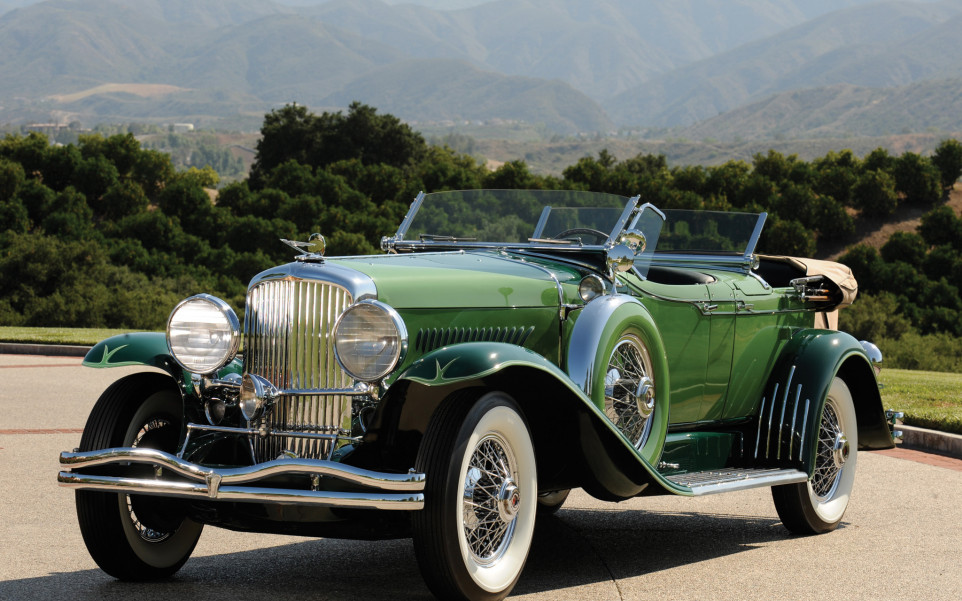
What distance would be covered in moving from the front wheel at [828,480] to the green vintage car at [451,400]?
0.07 ft

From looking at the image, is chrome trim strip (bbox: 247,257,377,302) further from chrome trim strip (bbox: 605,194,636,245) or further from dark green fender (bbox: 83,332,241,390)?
chrome trim strip (bbox: 605,194,636,245)

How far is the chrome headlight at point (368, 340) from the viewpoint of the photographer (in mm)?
4629

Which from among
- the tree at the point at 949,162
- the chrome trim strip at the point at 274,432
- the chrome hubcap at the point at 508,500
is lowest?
the chrome hubcap at the point at 508,500

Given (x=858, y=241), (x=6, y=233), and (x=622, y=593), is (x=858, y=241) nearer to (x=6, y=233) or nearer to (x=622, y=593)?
(x=6, y=233)

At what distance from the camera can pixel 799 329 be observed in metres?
7.14

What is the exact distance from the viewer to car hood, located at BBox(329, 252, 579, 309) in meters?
4.98

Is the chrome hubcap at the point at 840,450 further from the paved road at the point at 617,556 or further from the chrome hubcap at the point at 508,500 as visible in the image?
the chrome hubcap at the point at 508,500

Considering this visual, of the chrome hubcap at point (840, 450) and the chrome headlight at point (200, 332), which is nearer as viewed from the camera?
the chrome headlight at point (200, 332)

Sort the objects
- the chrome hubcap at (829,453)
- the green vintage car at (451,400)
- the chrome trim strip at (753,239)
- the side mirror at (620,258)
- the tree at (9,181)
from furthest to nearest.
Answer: the tree at (9,181)
the chrome trim strip at (753,239)
the chrome hubcap at (829,453)
the side mirror at (620,258)
the green vintage car at (451,400)

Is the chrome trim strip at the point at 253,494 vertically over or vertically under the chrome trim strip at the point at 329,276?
under

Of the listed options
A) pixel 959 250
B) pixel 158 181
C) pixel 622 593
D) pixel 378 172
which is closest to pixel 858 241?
pixel 959 250

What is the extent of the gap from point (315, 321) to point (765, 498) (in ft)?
13.6

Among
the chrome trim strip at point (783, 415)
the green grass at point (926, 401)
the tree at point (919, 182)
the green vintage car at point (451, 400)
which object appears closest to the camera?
the green vintage car at point (451, 400)

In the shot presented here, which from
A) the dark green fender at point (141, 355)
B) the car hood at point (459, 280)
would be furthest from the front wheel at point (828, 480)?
the dark green fender at point (141, 355)
